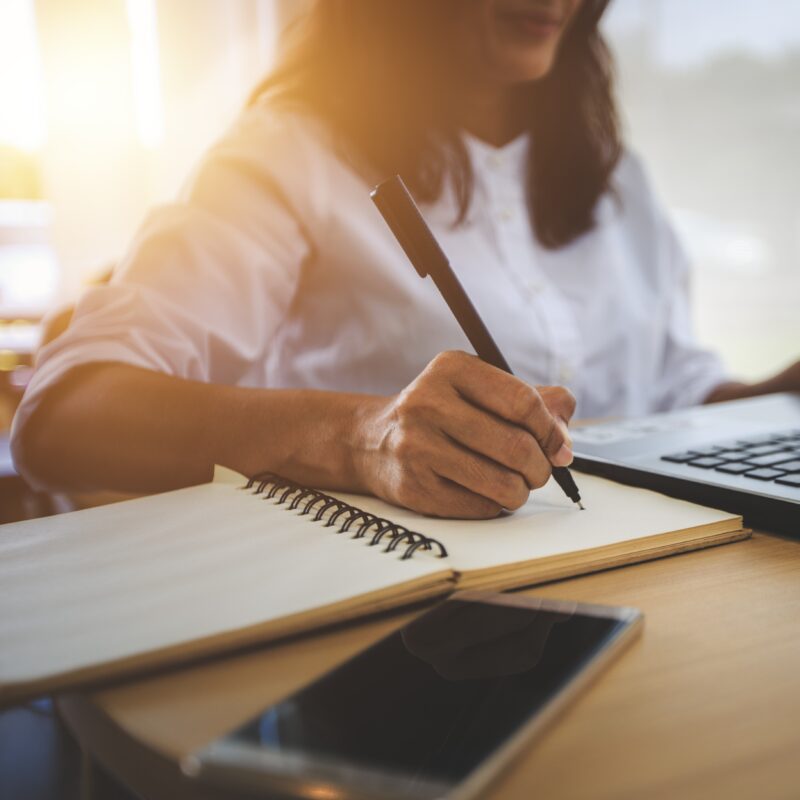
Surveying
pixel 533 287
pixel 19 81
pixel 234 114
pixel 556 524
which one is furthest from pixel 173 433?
pixel 19 81

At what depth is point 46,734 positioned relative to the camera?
728 millimetres

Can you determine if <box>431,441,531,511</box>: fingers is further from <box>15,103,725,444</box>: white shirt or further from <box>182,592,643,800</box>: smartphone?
<box>15,103,725,444</box>: white shirt

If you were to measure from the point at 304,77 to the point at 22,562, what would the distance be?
2.33 feet

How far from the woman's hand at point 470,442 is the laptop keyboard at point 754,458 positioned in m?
0.11

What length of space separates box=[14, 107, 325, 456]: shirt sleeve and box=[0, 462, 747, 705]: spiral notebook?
23 cm

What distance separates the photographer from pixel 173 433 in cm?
55

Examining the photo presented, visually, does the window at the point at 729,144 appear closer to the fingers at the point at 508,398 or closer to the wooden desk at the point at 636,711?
the fingers at the point at 508,398

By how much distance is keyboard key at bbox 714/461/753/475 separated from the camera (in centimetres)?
46

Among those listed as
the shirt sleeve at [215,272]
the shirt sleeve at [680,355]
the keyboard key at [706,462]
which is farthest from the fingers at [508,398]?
the shirt sleeve at [680,355]

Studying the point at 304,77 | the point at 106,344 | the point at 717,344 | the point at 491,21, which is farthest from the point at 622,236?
the point at 717,344

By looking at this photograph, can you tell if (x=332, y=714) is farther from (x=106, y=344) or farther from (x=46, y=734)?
(x=46, y=734)

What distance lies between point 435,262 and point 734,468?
0.22m

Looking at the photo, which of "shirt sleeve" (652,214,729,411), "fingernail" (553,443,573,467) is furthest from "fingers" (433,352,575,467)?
"shirt sleeve" (652,214,729,411)

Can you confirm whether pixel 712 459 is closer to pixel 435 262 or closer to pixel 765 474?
pixel 765 474
